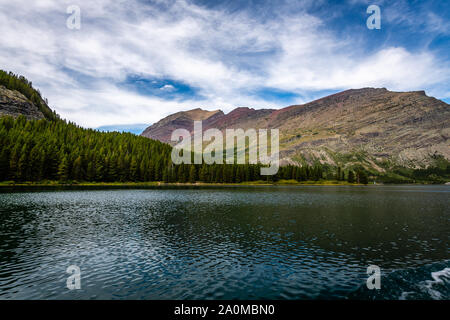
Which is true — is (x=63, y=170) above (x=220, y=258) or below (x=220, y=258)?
above

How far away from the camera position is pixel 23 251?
101ft

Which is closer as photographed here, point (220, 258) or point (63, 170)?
point (220, 258)
